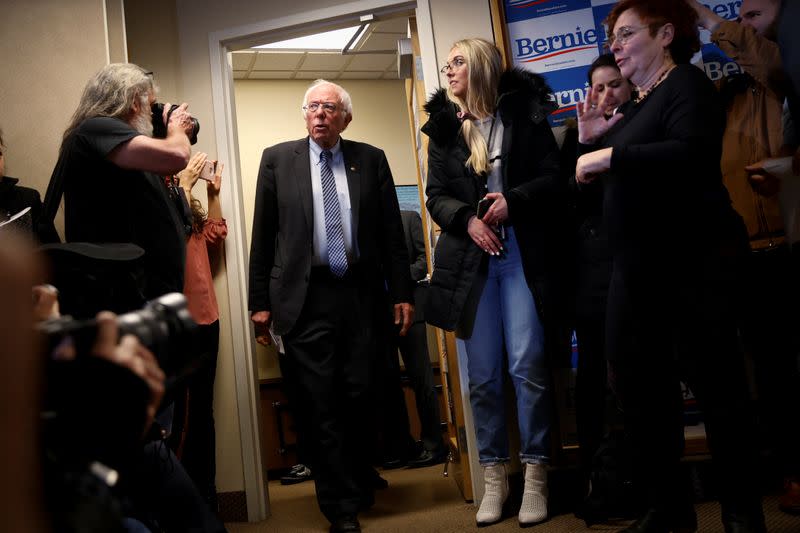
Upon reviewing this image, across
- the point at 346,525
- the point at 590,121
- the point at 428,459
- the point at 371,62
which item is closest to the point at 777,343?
the point at 590,121

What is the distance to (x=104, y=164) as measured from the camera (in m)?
1.90

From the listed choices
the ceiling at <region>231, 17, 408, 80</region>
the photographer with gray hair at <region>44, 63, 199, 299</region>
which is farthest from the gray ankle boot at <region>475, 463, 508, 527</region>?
the ceiling at <region>231, 17, 408, 80</region>

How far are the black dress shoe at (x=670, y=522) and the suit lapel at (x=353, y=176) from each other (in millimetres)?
1526

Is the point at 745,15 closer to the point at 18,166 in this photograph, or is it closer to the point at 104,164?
the point at 104,164

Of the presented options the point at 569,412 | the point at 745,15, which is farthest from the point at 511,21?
the point at 569,412

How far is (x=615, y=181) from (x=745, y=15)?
1.14 metres

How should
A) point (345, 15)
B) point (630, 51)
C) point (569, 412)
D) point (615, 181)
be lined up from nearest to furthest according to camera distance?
point (615, 181)
point (630, 51)
point (569, 412)
point (345, 15)

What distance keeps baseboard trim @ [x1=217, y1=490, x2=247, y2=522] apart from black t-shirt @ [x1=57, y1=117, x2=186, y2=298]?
4.37 feet

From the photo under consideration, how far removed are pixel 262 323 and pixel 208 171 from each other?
0.74m

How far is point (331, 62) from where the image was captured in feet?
19.5

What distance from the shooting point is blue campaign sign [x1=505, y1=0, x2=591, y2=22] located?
2900 mm

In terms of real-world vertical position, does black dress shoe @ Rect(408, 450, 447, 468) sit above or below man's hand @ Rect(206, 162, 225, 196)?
below

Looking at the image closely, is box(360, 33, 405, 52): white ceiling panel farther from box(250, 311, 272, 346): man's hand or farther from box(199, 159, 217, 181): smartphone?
box(250, 311, 272, 346): man's hand

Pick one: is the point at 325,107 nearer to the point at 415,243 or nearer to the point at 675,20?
the point at 675,20
